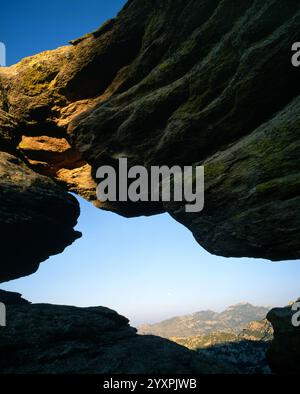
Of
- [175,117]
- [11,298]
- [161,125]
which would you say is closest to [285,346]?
[175,117]

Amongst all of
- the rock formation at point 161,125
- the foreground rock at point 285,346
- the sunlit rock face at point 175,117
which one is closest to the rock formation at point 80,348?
the rock formation at point 161,125

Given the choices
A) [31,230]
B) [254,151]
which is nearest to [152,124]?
[254,151]

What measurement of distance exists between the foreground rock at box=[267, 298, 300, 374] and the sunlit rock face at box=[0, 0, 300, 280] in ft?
12.9

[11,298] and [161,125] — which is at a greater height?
[161,125]

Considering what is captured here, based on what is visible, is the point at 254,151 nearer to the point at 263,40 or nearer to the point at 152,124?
the point at 263,40

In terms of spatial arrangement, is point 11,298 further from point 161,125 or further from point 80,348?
point 161,125

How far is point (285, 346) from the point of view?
15.4 metres

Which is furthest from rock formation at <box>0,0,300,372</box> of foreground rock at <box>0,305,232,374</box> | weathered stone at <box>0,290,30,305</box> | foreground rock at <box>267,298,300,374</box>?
weathered stone at <box>0,290,30,305</box>

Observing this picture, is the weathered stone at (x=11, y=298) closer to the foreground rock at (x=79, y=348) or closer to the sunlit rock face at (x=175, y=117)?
the sunlit rock face at (x=175, y=117)

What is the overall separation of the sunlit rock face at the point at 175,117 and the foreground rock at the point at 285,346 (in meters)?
3.93

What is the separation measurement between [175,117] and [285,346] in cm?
1738

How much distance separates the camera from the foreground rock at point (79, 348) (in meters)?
16.3

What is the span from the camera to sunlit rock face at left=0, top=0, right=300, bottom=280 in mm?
16047
